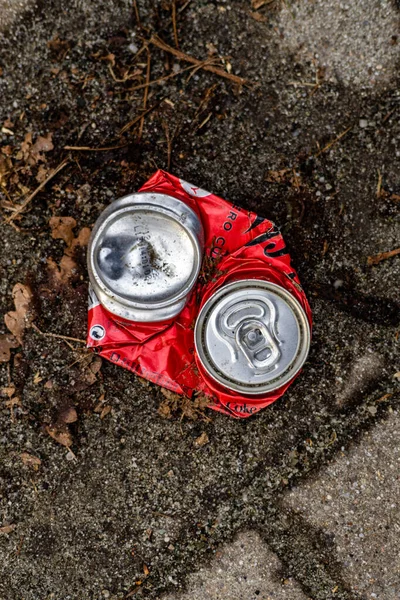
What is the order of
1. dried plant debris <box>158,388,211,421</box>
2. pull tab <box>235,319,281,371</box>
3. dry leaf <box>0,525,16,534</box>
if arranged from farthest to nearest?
dry leaf <box>0,525,16,534</box> → dried plant debris <box>158,388,211,421</box> → pull tab <box>235,319,281,371</box>

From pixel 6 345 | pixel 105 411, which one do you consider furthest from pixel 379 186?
pixel 6 345

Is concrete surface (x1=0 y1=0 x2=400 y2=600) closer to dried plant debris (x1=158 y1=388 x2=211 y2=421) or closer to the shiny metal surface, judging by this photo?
dried plant debris (x1=158 y1=388 x2=211 y2=421)

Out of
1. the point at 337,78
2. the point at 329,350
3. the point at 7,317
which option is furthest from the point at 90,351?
the point at 337,78

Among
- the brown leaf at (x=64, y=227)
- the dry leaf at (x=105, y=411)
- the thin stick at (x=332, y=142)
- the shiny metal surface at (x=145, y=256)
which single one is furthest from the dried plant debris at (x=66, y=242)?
the thin stick at (x=332, y=142)

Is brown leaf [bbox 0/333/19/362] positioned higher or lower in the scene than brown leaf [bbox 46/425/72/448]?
higher

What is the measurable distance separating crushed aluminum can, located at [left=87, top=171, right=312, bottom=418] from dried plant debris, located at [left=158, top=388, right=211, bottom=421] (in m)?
0.06

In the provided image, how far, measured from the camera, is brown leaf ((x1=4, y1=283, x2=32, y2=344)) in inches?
93.8

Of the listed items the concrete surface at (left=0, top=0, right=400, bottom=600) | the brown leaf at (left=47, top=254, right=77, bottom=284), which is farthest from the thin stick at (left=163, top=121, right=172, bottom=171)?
the brown leaf at (left=47, top=254, right=77, bottom=284)

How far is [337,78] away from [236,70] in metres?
0.44

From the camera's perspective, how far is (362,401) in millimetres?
2332

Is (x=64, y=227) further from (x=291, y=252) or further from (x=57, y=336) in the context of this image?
(x=291, y=252)

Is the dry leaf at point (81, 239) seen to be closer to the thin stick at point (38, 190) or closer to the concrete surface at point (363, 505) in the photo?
the thin stick at point (38, 190)

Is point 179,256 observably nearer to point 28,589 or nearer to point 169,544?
point 169,544

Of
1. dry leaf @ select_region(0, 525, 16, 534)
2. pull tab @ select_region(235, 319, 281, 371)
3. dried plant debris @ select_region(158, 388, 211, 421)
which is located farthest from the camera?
dry leaf @ select_region(0, 525, 16, 534)
